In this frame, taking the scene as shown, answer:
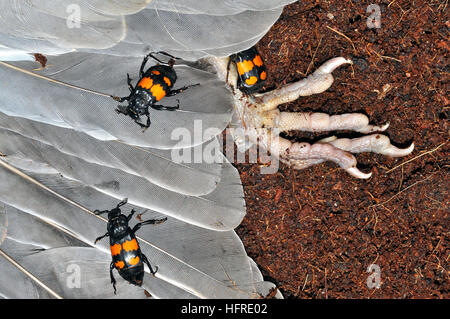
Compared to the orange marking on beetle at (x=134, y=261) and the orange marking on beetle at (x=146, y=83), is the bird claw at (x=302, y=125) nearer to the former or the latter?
the orange marking on beetle at (x=146, y=83)

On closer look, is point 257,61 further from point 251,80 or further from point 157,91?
point 157,91

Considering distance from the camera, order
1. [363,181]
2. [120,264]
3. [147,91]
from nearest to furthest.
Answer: [147,91] < [120,264] < [363,181]

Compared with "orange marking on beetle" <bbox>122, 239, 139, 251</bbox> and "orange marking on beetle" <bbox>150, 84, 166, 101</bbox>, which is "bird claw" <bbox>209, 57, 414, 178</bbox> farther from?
"orange marking on beetle" <bbox>122, 239, 139, 251</bbox>

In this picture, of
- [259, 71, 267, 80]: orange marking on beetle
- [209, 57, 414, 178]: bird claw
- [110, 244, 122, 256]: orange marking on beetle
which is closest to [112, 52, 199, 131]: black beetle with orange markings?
[209, 57, 414, 178]: bird claw

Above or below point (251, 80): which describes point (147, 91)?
below

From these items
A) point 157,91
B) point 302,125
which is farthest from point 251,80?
point 157,91
